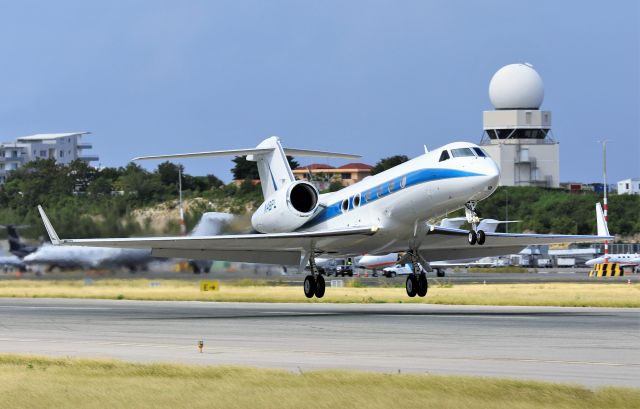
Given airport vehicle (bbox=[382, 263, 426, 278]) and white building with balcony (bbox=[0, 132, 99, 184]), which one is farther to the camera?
white building with balcony (bbox=[0, 132, 99, 184])

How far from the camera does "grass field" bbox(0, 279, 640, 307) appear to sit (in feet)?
134

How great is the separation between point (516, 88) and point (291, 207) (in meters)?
Result: 86.1

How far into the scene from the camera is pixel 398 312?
114ft

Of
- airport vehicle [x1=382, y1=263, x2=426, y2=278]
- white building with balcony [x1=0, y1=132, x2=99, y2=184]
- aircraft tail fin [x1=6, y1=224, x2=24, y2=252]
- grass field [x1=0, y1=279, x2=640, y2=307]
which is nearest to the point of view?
grass field [x1=0, y1=279, x2=640, y2=307]

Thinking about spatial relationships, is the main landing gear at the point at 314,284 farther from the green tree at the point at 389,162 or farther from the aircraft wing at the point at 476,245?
the green tree at the point at 389,162

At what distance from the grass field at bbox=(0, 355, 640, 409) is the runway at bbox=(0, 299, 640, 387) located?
137 centimetres

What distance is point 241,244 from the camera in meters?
35.9

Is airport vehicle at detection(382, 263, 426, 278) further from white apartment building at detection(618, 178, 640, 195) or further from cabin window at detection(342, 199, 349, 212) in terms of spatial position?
white apartment building at detection(618, 178, 640, 195)

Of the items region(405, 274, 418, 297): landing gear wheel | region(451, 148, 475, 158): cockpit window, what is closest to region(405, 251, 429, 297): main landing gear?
region(405, 274, 418, 297): landing gear wheel

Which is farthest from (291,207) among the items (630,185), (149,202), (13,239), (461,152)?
(630,185)

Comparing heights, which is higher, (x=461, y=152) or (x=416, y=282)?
(x=461, y=152)

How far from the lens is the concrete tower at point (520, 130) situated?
4685 inches

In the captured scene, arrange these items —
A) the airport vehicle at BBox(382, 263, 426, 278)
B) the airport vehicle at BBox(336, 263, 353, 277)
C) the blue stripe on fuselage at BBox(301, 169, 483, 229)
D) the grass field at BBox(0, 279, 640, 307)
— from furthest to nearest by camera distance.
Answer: the airport vehicle at BBox(382, 263, 426, 278) < the airport vehicle at BBox(336, 263, 353, 277) < the grass field at BBox(0, 279, 640, 307) < the blue stripe on fuselage at BBox(301, 169, 483, 229)

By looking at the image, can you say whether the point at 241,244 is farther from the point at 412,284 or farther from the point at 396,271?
the point at 396,271
